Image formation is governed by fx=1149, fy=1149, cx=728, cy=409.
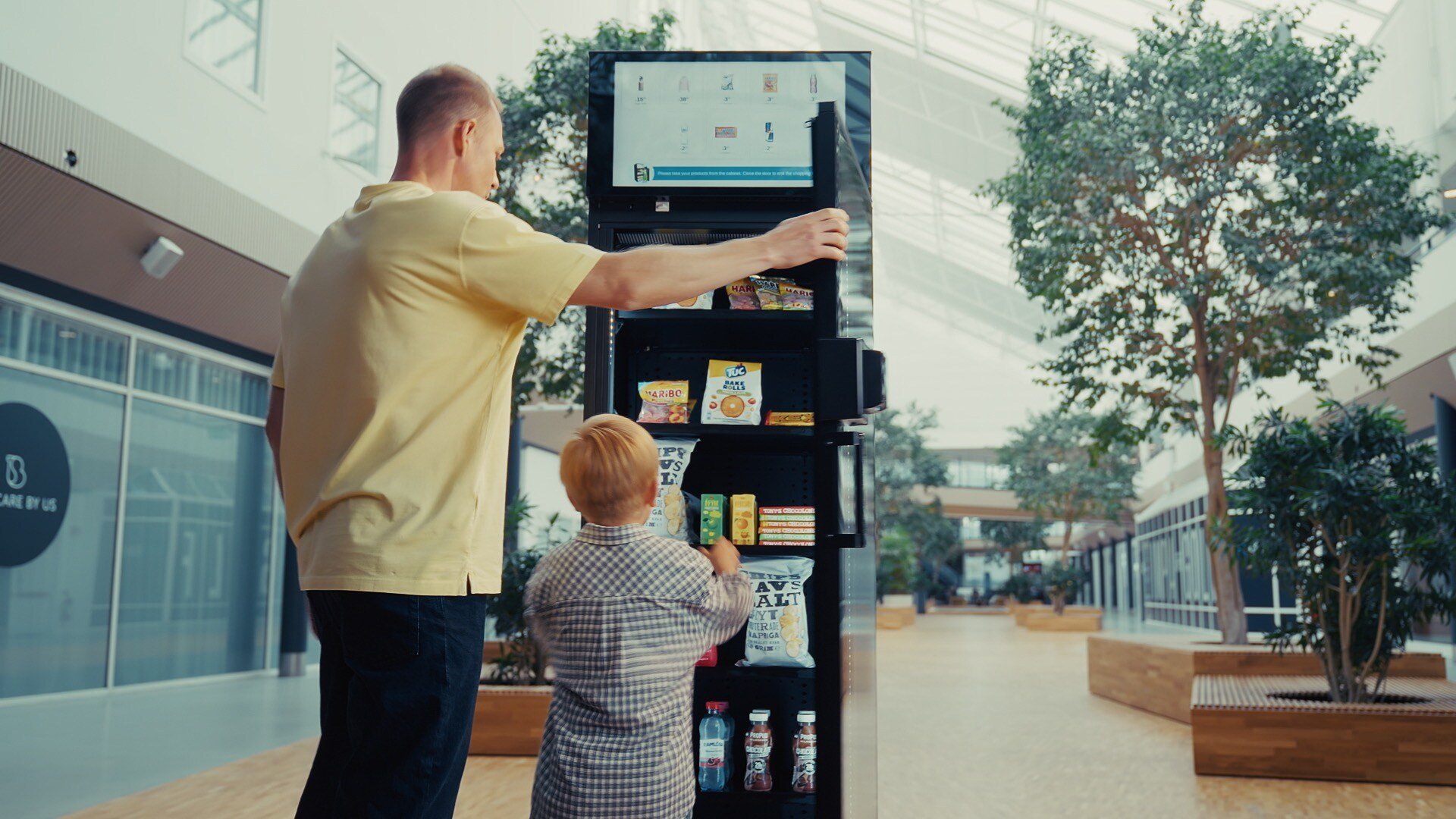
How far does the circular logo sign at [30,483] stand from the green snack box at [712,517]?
6.29 m

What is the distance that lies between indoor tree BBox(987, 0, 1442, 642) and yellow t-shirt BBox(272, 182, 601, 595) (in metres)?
7.61

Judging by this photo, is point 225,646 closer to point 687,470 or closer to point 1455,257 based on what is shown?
point 687,470

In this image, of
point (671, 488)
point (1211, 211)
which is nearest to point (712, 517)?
point (671, 488)

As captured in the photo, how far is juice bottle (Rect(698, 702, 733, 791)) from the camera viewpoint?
2895 mm

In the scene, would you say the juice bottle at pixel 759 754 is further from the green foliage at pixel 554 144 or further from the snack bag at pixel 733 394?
the green foliage at pixel 554 144

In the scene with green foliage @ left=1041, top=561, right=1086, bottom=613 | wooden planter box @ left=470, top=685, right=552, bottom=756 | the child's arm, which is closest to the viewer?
the child's arm

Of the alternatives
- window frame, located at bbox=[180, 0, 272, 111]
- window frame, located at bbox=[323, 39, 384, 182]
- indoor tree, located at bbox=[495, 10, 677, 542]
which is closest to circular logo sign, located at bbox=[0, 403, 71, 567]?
window frame, located at bbox=[180, 0, 272, 111]

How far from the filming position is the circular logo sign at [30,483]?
7.35 metres

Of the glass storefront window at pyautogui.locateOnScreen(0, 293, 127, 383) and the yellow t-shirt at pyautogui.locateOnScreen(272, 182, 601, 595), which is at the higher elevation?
the glass storefront window at pyautogui.locateOnScreen(0, 293, 127, 383)

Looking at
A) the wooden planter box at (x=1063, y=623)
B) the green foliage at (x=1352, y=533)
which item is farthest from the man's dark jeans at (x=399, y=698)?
the wooden planter box at (x=1063, y=623)

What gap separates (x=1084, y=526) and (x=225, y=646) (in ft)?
111

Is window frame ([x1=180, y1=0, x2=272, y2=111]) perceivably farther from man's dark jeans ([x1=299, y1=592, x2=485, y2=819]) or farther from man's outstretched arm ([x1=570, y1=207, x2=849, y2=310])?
man's dark jeans ([x1=299, y1=592, x2=485, y2=819])

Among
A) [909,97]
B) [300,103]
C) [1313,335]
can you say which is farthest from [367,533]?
[909,97]

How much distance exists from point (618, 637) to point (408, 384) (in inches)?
27.0
